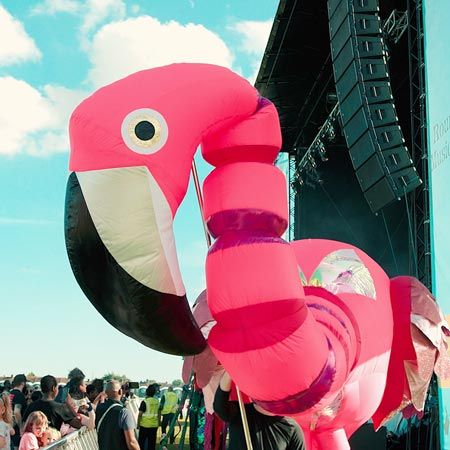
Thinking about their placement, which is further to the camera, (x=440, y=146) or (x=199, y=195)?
(x=440, y=146)

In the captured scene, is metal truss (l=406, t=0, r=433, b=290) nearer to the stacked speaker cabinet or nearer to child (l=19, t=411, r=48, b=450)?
the stacked speaker cabinet

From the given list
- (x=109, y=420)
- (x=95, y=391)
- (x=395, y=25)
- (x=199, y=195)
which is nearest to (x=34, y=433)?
(x=109, y=420)

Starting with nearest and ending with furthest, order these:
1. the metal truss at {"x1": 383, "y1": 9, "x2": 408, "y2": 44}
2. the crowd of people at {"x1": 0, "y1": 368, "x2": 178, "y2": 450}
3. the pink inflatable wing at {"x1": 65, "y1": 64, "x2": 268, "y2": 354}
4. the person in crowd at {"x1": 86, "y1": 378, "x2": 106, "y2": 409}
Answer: the pink inflatable wing at {"x1": 65, "y1": 64, "x2": 268, "y2": 354} → the crowd of people at {"x1": 0, "y1": 368, "x2": 178, "y2": 450} → the person in crowd at {"x1": 86, "y1": 378, "x2": 106, "y2": 409} → the metal truss at {"x1": 383, "y1": 9, "x2": 408, "y2": 44}

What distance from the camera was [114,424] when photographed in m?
5.66

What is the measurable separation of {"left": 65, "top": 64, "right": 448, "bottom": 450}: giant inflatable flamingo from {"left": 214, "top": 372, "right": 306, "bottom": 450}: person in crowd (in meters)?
0.82

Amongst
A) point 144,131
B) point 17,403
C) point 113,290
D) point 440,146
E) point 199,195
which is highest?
point 440,146

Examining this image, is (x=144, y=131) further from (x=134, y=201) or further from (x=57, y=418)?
(x=57, y=418)

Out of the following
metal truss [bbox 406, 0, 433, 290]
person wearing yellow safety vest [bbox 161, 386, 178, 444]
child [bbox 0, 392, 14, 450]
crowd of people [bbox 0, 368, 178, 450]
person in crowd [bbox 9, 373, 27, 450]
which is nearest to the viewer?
child [bbox 0, 392, 14, 450]

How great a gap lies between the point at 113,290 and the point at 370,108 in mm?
6660

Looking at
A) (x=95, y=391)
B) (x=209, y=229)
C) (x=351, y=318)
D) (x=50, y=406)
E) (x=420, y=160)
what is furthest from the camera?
(x=420, y=160)

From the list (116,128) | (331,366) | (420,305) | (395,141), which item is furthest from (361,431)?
(116,128)

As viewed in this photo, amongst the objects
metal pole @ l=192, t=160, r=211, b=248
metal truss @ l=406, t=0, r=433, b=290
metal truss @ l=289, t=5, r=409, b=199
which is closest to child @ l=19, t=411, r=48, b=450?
metal pole @ l=192, t=160, r=211, b=248

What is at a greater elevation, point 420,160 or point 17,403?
point 420,160

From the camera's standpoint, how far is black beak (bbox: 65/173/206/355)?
245cm
